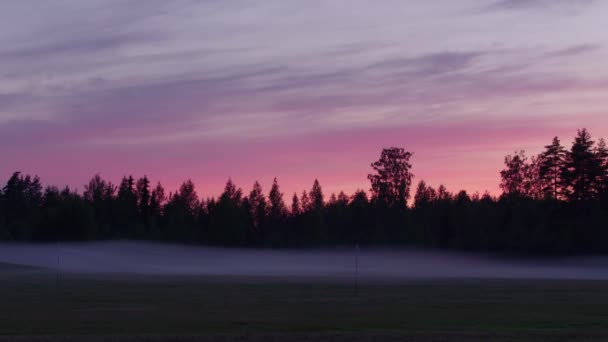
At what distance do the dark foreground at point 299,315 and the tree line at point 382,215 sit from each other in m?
61.6

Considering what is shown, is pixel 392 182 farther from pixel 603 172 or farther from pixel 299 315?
pixel 299 315

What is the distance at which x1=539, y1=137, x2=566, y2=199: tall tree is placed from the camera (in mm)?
106438

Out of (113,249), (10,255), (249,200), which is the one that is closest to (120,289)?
(10,255)

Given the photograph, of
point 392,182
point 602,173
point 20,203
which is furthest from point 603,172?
point 20,203

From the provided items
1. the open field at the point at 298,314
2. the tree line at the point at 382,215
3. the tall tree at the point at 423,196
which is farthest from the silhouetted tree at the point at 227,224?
the open field at the point at 298,314

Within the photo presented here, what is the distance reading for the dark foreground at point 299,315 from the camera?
872 inches

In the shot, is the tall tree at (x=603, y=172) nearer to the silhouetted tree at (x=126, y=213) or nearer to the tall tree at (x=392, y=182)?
the tall tree at (x=392, y=182)

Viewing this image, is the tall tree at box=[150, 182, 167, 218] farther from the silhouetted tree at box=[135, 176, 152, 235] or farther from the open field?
the open field

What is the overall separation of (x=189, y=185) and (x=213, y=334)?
423 ft

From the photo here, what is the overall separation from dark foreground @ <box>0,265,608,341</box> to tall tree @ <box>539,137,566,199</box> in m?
66.2

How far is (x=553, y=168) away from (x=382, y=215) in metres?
22.7

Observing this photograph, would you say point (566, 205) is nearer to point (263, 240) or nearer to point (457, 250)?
point (457, 250)

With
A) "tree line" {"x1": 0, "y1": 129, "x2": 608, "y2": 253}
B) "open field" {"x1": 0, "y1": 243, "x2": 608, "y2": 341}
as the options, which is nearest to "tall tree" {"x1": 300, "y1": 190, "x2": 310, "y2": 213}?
"tree line" {"x1": 0, "y1": 129, "x2": 608, "y2": 253}

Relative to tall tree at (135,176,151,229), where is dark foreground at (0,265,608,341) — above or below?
below
